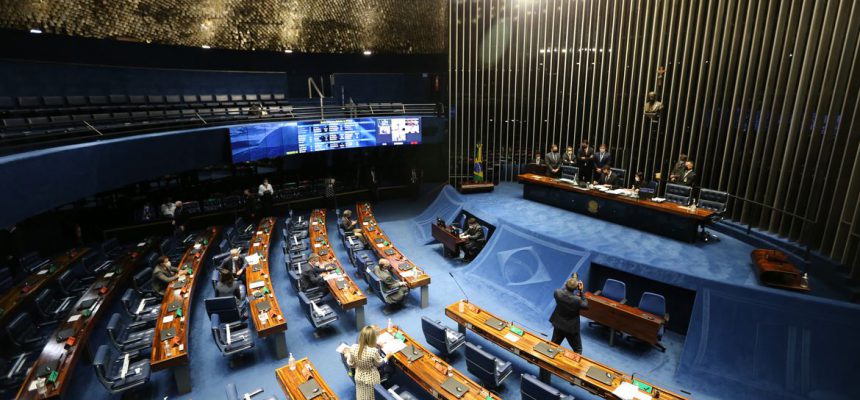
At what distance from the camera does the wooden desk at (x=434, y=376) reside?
503 cm

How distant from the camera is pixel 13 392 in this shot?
19.5ft

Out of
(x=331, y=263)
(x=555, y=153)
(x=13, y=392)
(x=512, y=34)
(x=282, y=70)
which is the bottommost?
(x=13, y=392)

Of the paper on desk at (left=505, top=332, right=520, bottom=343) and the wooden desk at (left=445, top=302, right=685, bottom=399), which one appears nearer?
the wooden desk at (left=445, top=302, right=685, bottom=399)

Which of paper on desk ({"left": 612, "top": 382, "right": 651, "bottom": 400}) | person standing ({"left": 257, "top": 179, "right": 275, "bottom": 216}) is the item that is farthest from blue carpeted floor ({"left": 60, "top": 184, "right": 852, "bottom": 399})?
person standing ({"left": 257, "top": 179, "right": 275, "bottom": 216})

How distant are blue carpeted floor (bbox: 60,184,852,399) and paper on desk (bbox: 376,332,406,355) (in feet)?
3.25

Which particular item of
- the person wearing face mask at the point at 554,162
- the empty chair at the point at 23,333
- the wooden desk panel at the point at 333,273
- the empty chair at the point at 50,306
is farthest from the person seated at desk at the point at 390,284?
the person wearing face mask at the point at 554,162

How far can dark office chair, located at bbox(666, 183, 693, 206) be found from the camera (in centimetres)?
925

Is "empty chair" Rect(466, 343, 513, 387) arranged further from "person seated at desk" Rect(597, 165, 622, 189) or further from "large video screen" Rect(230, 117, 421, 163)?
"large video screen" Rect(230, 117, 421, 163)

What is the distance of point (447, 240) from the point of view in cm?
1092

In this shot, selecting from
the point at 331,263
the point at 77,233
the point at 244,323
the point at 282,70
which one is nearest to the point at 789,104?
the point at 331,263

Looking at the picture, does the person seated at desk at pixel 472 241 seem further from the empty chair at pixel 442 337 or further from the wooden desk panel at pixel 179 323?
the wooden desk panel at pixel 179 323

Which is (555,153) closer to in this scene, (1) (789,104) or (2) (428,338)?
(1) (789,104)

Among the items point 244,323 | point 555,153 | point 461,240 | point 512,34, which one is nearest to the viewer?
point 244,323

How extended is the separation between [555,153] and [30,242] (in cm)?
1449
